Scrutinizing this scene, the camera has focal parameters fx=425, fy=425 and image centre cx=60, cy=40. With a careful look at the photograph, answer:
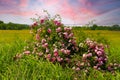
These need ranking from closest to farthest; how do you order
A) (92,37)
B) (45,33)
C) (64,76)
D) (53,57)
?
(64,76), (53,57), (45,33), (92,37)

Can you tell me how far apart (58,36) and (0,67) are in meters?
1.71

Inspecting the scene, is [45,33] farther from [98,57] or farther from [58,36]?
[98,57]

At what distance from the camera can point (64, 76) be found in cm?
953

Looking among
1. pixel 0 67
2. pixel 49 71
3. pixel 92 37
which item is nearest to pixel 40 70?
pixel 49 71

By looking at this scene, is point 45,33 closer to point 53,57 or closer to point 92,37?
point 53,57

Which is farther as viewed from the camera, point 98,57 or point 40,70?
point 98,57

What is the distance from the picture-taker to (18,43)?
518 inches

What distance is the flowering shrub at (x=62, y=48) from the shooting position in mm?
10562

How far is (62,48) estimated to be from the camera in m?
10.9

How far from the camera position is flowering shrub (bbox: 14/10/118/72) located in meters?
10.6

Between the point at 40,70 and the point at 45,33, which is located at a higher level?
the point at 45,33

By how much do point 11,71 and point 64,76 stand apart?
4.31 feet

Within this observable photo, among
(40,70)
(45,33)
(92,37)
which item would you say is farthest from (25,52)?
(92,37)

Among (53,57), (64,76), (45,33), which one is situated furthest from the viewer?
(45,33)
